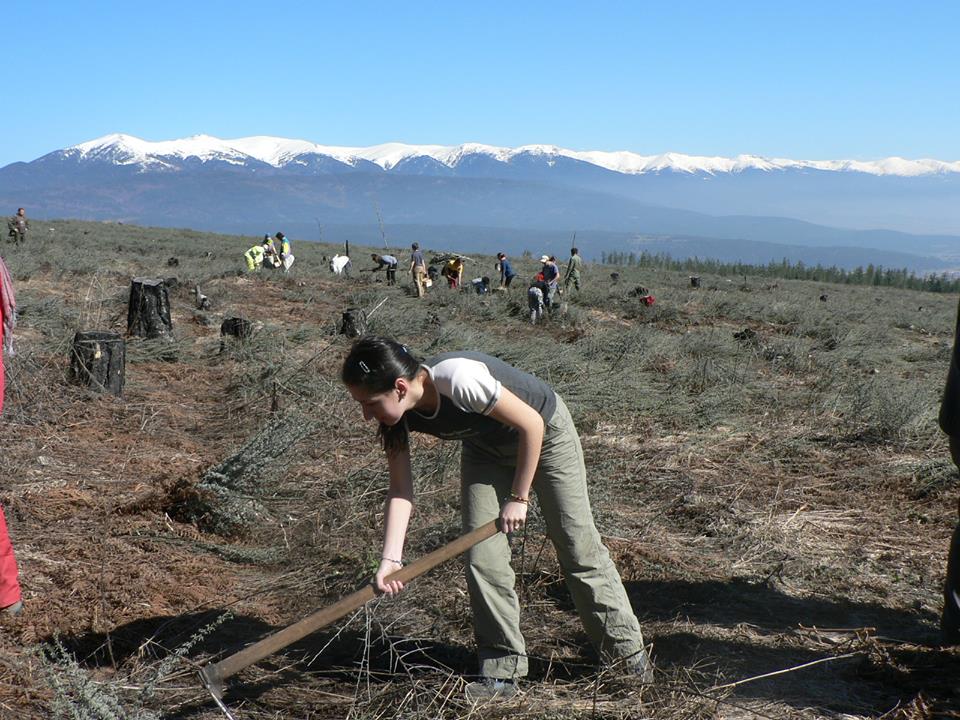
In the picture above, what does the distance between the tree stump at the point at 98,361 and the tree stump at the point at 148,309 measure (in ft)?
7.03

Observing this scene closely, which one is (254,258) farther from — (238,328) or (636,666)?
(636,666)

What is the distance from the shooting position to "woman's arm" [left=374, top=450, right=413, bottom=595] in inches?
98.0

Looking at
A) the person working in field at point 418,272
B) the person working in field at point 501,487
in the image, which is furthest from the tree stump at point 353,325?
the person working in field at point 501,487

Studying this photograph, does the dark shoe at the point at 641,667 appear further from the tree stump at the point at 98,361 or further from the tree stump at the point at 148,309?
the tree stump at the point at 148,309

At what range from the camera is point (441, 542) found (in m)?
3.91

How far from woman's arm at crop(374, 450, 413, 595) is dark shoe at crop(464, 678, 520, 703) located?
1.34 ft

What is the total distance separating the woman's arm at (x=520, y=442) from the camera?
93.4 inches

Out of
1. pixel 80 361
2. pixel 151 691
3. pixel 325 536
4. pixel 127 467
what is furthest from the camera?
pixel 80 361

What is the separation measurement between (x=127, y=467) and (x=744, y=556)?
3598 mm

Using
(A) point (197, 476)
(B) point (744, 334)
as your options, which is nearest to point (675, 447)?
(A) point (197, 476)

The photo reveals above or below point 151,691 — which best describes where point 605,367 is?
above

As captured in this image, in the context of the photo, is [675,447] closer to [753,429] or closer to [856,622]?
[753,429]

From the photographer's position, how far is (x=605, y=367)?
767 centimetres

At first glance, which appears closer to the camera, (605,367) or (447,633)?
(447,633)
